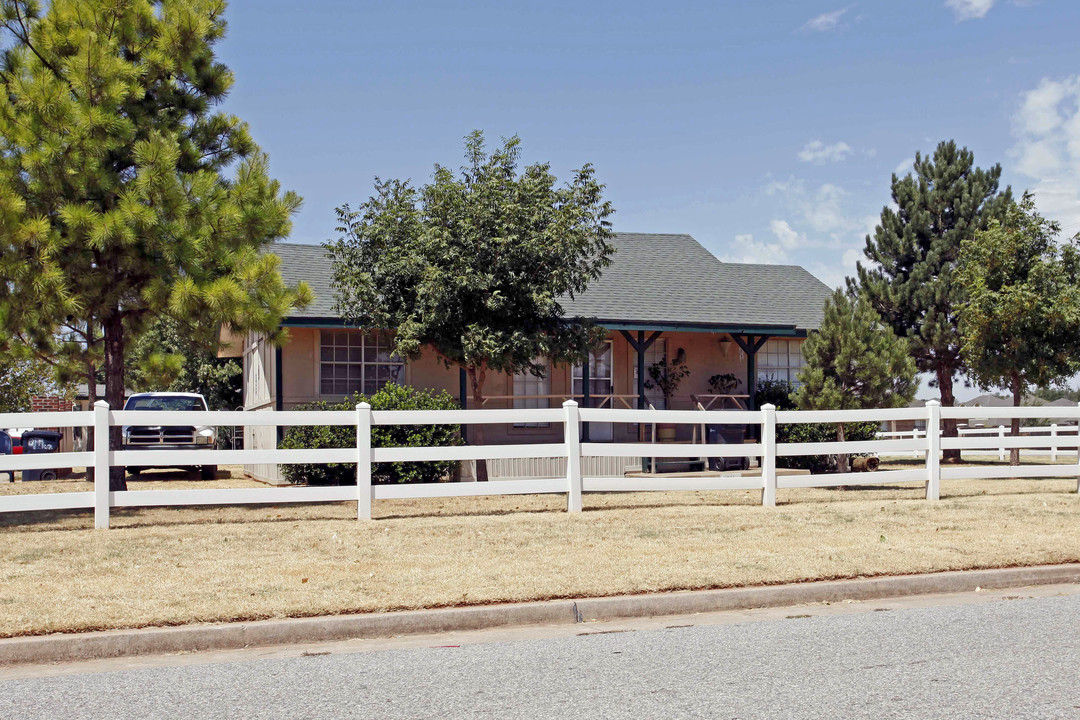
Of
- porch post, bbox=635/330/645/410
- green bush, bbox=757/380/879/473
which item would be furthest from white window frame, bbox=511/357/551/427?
green bush, bbox=757/380/879/473

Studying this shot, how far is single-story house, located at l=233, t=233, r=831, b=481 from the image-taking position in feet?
67.9

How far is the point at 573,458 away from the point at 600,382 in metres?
10.4

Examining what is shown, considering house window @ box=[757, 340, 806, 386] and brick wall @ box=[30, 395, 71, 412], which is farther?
brick wall @ box=[30, 395, 71, 412]

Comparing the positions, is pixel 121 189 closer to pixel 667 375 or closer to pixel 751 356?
pixel 667 375

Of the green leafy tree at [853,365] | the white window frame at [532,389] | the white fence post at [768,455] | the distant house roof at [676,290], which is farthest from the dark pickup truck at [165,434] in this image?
the white fence post at [768,455]

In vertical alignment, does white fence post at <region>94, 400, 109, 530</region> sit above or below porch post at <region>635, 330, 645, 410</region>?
below

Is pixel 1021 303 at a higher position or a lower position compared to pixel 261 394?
higher

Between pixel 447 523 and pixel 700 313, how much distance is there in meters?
11.9

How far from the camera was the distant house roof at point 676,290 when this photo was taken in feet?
70.8

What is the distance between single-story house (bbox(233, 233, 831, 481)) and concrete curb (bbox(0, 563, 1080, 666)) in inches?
379

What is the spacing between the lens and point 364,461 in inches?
472

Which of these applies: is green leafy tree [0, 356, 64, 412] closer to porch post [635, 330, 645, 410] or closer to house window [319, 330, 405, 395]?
house window [319, 330, 405, 395]

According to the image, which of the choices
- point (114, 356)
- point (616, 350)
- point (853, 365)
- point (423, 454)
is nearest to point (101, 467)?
point (423, 454)

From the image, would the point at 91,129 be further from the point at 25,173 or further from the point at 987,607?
the point at 987,607
